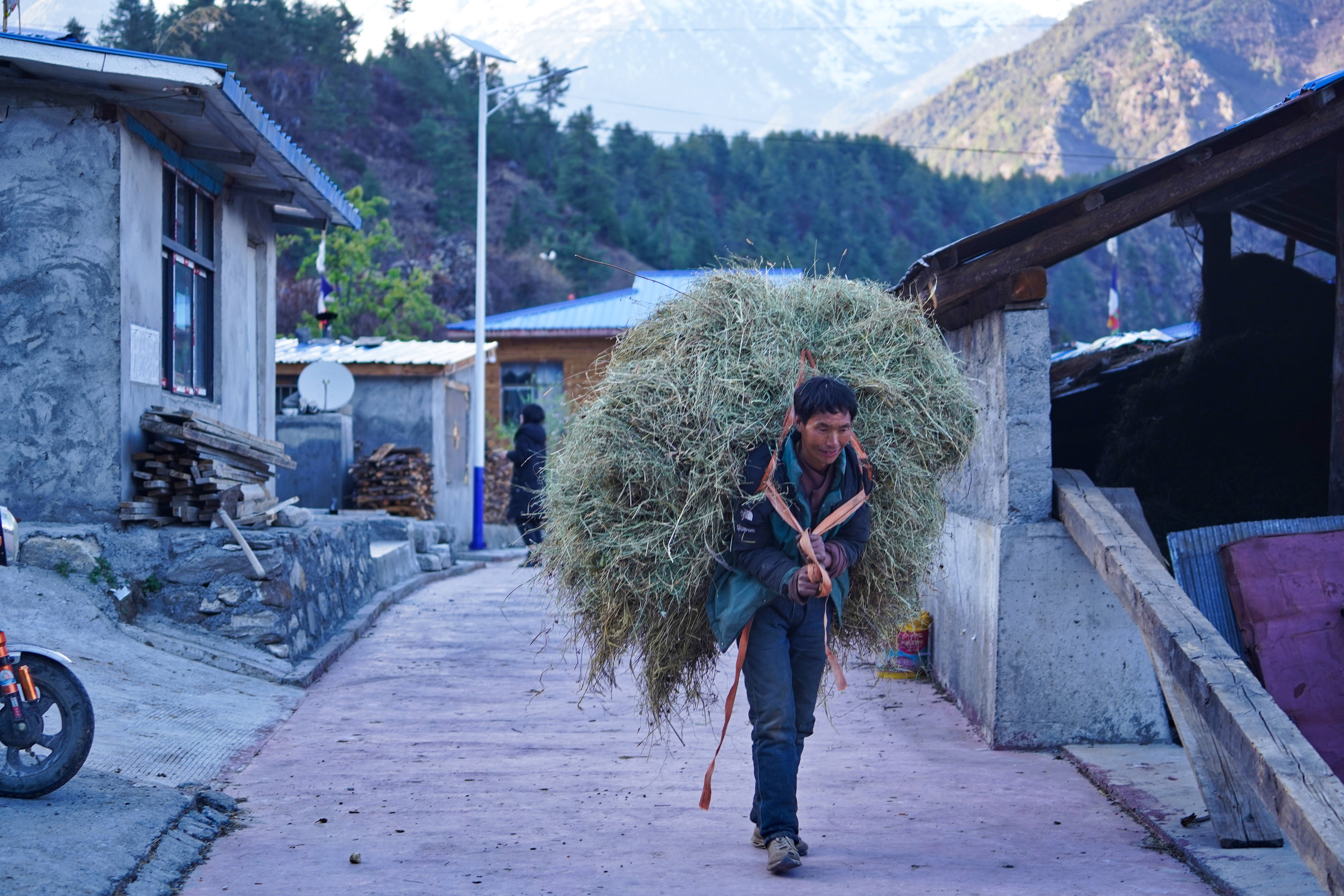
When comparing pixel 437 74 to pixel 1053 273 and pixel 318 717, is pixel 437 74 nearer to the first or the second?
pixel 1053 273

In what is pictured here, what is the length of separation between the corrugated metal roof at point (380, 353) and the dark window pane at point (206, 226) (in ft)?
19.7

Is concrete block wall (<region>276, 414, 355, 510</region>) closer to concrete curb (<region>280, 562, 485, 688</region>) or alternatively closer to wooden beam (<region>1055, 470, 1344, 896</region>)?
concrete curb (<region>280, 562, 485, 688</region>)

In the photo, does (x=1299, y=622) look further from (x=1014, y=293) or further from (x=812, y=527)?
(x=812, y=527)

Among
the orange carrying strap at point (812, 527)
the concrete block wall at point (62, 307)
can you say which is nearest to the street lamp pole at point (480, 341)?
the concrete block wall at point (62, 307)

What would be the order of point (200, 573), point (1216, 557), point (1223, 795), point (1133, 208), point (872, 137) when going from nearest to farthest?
point (1223, 795) → point (1216, 557) → point (1133, 208) → point (200, 573) → point (872, 137)

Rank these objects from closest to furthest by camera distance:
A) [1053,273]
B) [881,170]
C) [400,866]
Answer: [400,866] → [881,170] → [1053,273]

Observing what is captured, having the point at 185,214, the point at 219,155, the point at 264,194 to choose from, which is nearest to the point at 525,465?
the point at 264,194

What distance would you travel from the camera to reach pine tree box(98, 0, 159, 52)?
42750mm

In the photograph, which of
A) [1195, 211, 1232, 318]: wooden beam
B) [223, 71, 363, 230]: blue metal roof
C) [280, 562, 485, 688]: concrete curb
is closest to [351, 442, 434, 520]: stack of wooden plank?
[280, 562, 485, 688]: concrete curb

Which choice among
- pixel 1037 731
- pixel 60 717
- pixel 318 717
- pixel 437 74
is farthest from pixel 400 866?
pixel 437 74

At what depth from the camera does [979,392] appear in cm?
685

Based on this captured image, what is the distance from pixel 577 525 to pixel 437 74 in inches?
2177

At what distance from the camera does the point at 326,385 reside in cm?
1572

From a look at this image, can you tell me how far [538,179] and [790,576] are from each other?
53.3 meters
